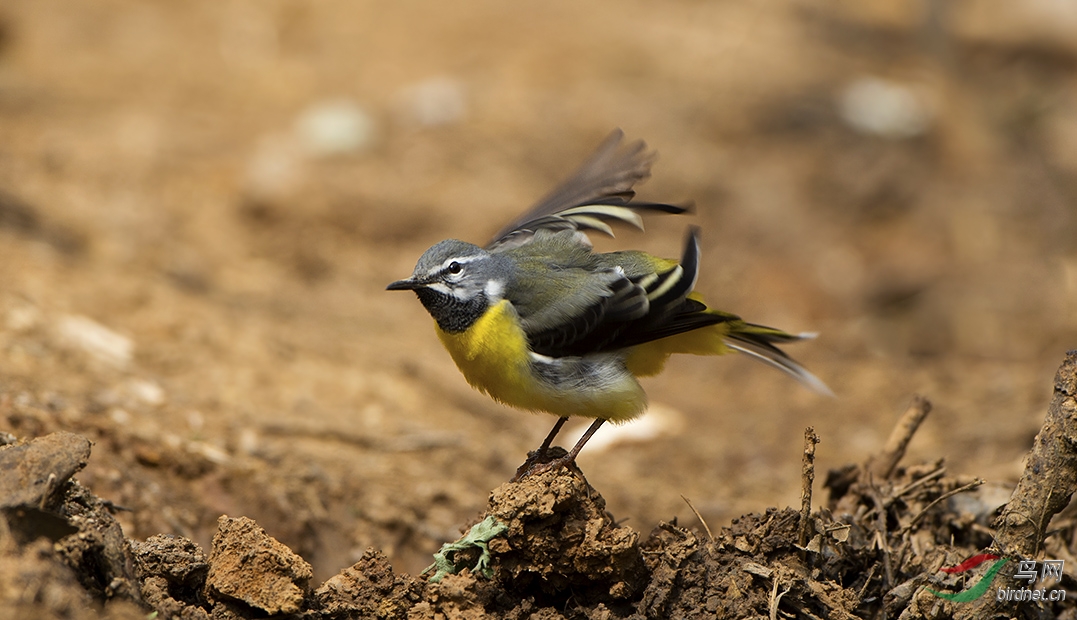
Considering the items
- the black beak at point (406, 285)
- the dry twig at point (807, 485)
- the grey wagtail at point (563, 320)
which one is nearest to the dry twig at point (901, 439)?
the grey wagtail at point (563, 320)

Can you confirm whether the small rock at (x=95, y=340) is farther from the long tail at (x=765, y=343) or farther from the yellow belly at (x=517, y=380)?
the long tail at (x=765, y=343)

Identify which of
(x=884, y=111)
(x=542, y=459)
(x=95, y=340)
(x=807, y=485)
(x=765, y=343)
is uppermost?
(x=884, y=111)

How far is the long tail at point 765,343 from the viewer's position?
4.82 m

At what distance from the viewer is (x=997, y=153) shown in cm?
1114

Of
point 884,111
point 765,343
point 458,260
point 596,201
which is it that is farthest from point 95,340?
point 884,111

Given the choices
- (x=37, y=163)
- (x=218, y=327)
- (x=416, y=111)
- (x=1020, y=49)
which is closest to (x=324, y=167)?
(x=416, y=111)

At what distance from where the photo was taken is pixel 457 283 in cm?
436

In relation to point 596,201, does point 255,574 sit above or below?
below

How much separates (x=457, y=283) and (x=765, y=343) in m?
1.59

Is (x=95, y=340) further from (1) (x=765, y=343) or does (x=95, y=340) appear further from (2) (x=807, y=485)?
(2) (x=807, y=485)

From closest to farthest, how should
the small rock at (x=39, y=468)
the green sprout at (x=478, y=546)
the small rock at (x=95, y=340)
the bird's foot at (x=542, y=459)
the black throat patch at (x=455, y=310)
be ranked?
the small rock at (x=39, y=468), the green sprout at (x=478, y=546), the bird's foot at (x=542, y=459), the black throat patch at (x=455, y=310), the small rock at (x=95, y=340)

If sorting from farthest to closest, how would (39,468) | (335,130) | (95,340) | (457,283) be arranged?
(335,130)
(95,340)
(457,283)
(39,468)

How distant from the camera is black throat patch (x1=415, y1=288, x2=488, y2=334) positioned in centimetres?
427

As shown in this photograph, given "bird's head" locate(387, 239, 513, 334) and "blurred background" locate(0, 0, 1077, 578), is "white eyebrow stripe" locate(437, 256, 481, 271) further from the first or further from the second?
"blurred background" locate(0, 0, 1077, 578)
